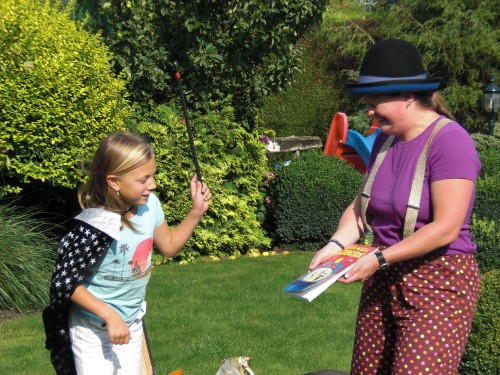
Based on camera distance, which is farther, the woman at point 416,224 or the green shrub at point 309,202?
the green shrub at point 309,202

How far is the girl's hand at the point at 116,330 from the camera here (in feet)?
10.7

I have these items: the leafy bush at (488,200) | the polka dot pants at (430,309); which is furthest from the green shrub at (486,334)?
the leafy bush at (488,200)

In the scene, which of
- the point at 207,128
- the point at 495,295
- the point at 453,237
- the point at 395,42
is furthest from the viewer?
the point at 207,128

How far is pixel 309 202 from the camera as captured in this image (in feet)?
35.4

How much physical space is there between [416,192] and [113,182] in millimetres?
1251

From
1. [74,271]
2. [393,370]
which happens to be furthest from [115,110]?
[393,370]

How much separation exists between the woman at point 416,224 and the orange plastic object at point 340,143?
1007 cm

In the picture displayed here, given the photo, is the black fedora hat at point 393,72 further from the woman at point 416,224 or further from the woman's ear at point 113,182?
the woman's ear at point 113,182

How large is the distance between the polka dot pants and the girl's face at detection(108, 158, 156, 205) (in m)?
1.04

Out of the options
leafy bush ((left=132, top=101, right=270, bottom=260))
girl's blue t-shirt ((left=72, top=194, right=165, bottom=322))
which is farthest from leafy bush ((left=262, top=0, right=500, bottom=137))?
girl's blue t-shirt ((left=72, top=194, right=165, bottom=322))

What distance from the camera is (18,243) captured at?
775cm

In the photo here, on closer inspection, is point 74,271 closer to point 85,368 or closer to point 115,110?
point 85,368

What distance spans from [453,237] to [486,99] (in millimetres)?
13288

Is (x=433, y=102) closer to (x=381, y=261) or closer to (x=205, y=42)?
(x=381, y=261)
